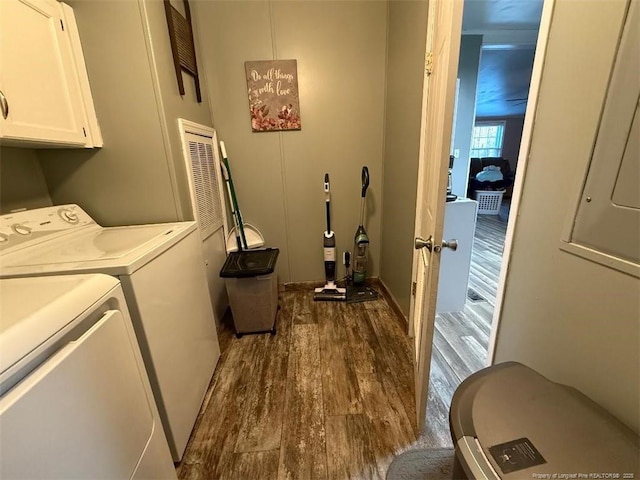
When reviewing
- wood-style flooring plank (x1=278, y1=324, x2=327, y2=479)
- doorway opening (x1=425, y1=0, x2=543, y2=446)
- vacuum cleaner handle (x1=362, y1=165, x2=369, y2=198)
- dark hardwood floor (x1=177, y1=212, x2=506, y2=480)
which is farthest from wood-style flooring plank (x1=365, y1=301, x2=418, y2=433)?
vacuum cleaner handle (x1=362, y1=165, x2=369, y2=198)

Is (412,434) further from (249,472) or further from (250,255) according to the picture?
(250,255)

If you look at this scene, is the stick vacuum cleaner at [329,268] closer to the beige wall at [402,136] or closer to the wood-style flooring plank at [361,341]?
the wood-style flooring plank at [361,341]

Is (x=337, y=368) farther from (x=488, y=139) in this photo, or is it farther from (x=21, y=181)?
(x=488, y=139)

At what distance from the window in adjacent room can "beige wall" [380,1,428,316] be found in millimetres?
8147

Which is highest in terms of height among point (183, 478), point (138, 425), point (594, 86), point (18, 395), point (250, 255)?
point (594, 86)

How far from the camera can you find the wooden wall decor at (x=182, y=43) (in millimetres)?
1552

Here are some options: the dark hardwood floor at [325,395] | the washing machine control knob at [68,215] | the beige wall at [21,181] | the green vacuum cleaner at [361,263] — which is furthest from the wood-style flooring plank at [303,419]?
the beige wall at [21,181]

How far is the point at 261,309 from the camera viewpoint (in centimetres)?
203

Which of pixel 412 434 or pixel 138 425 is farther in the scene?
pixel 412 434

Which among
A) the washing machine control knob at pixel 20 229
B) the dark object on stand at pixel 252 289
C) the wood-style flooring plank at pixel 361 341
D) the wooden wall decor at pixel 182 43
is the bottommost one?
the wood-style flooring plank at pixel 361 341

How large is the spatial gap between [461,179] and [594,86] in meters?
2.72

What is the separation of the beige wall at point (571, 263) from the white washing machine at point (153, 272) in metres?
1.43

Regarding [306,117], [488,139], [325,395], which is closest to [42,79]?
[306,117]

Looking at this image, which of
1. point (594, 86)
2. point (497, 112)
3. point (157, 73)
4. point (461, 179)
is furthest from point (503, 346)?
point (497, 112)
